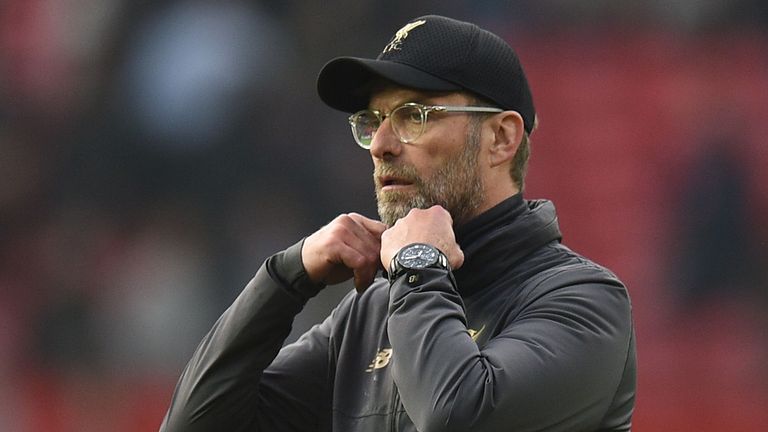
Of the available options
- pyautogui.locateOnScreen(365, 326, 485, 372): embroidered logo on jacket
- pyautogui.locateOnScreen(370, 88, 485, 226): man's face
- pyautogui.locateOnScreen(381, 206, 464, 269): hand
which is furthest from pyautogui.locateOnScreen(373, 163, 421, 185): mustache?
pyautogui.locateOnScreen(365, 326, 485, 372): embroidered logo on jacket

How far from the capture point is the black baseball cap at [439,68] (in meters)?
2.98

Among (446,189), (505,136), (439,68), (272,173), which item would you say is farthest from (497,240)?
(272,173)

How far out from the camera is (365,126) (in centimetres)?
311

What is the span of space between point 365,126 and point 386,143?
0.37 feet

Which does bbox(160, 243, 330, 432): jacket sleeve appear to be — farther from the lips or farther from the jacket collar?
the jacket collar

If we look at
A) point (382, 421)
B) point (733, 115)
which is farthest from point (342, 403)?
point (733, 115)

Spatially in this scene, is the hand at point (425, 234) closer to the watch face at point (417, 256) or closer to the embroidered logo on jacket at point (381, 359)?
the watch face at point (417, 256)

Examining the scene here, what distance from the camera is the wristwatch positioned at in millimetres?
2750

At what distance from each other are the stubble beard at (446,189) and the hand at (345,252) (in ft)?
0.18

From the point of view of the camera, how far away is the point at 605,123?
28.1ft

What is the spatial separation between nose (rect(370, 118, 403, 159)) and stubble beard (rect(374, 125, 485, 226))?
0.08ft

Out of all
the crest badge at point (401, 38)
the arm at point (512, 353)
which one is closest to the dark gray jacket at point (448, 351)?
the arm at point (512, 353)

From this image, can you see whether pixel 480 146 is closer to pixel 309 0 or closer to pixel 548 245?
pixel 548 245

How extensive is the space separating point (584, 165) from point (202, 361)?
5.65 metres
